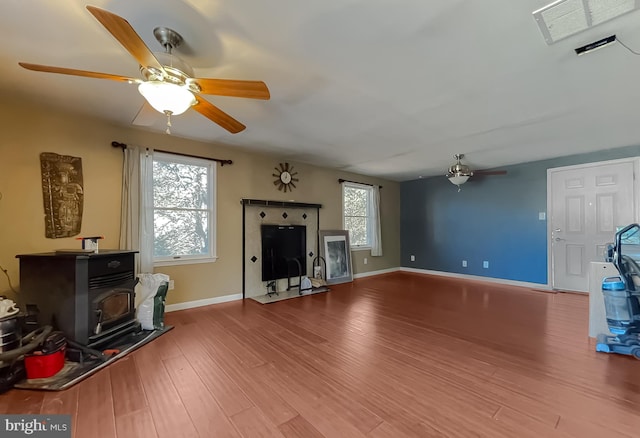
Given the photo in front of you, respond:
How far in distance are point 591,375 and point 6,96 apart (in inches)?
224

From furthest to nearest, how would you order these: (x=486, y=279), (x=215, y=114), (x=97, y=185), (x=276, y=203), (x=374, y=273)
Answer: (x=374, y=273), (x=486, y=279), (x=276, y=203), (x=97, y=185), (x=215, y=114)

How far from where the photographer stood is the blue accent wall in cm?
501

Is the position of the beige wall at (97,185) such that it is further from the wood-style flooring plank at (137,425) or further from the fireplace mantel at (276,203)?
the wood-style flooring plank at (137,425)

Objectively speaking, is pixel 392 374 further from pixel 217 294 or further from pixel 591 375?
pixel 217 294

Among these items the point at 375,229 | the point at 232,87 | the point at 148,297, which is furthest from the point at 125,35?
the point at 375,229

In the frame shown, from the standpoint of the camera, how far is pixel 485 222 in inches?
224

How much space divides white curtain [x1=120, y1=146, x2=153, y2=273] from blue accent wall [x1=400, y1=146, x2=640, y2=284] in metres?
5.81

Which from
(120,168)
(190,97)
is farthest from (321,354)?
(120,168)

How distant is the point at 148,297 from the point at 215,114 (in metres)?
2.19

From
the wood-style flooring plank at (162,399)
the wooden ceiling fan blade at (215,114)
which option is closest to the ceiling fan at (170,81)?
the wooden ceiling fan blade at (215,114)

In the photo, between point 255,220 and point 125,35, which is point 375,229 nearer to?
point 255,220

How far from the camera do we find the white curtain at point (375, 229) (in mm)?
6453

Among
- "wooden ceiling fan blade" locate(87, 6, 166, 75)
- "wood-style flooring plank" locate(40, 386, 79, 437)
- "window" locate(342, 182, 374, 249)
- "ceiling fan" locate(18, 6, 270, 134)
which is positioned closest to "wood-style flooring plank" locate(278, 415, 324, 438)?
"wood-style flooring plank" locate(40, 386, 79, 437)

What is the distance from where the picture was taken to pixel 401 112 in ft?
9.71
